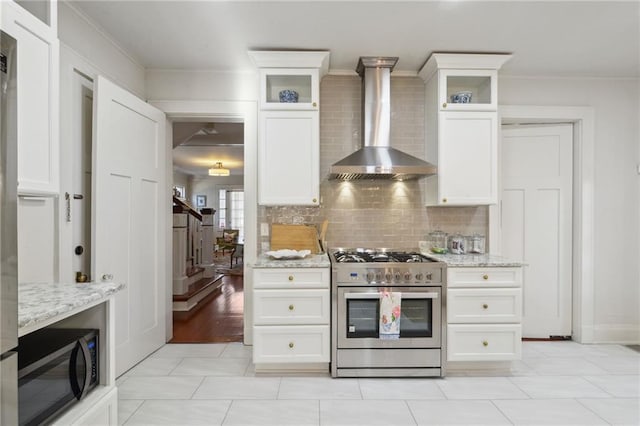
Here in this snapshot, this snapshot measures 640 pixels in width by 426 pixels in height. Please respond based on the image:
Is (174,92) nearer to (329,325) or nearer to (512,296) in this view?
(329,325)

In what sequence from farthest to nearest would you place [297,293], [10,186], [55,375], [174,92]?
[174,92], [297,293], [55,375], [10,186]

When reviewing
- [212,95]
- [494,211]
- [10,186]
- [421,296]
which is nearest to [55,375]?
[10,186]

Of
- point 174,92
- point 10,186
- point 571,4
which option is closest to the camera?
point 10,186

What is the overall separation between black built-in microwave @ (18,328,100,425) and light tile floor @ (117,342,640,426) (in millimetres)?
→ 674

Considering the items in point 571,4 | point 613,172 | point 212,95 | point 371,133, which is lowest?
point 613,172

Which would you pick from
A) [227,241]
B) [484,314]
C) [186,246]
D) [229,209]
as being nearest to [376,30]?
[484,314]

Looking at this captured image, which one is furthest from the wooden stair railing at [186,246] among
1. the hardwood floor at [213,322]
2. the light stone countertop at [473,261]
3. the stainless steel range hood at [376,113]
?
the light stone countertop at [473,261]

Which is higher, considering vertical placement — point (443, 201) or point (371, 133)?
point (371, 133)

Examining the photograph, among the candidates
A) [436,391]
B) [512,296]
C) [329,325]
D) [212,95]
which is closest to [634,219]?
[512,296]

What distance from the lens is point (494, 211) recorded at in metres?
3.33

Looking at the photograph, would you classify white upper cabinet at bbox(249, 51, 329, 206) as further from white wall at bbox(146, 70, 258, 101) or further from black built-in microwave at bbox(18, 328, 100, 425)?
black built-in microwave at bbox(18, 328, 100, 425)

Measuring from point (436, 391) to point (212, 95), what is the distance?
120 inches

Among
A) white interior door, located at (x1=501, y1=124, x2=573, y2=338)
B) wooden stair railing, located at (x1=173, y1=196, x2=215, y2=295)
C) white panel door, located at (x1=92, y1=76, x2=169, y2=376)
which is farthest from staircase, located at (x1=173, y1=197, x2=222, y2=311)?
white interior door, located at (x1=501, y1=124, x2=573, y2=338)

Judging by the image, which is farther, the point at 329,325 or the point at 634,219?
the point at 634,219
